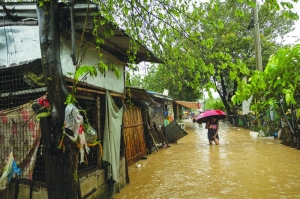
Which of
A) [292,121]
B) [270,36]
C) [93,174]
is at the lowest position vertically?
[93,174]

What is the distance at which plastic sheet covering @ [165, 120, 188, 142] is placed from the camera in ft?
42.5

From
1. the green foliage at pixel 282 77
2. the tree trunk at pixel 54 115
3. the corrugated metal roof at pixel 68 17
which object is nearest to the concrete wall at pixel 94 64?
the corrugated metal roof at pixel 68 17

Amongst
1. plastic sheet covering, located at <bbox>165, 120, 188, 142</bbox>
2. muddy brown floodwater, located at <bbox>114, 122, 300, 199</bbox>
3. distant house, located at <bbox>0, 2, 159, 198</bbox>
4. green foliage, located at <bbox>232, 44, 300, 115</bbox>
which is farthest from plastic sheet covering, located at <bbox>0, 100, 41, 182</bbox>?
plastic sheet covering, located at <bbox>165, 120, 188, 142</bbox>

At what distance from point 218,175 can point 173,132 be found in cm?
643

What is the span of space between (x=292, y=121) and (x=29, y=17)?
11295 mm

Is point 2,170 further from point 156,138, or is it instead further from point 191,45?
point 156,138

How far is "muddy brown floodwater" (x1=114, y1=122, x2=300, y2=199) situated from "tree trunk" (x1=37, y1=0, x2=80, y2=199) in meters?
2.88

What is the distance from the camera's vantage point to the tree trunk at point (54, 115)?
2816 mm

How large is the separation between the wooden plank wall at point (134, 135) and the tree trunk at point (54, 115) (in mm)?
5038

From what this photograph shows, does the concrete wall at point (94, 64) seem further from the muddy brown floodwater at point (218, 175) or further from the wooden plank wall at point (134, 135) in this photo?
the muddy brown floodwater at point (218, 175)

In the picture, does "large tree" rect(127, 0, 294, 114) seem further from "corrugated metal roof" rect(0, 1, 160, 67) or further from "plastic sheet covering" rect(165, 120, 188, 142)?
"plastic sheet covering" rect(165, 120, 188, 142)

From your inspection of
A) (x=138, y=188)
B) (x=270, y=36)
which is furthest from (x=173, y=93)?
(x=138, y=188)

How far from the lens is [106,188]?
5.29 m

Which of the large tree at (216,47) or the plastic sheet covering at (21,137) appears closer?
the large tree at (216,47)
